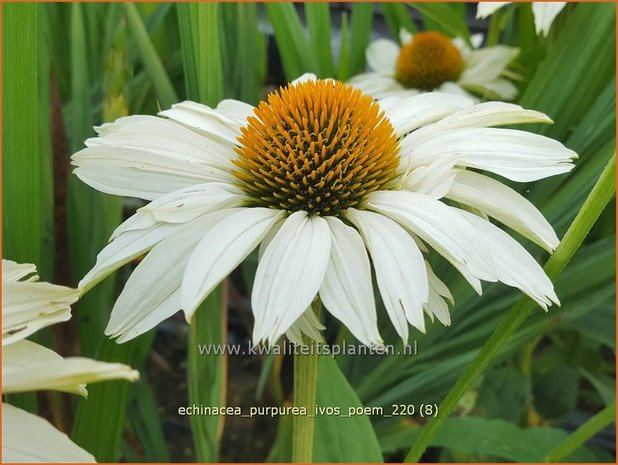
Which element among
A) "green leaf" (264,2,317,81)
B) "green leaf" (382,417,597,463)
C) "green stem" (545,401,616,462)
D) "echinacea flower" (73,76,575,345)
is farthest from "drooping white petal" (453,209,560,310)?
"green leaf" (264,2,317,81)

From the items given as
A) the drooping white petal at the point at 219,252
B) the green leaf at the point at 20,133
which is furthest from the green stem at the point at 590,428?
the green leaf at the point at 20,133

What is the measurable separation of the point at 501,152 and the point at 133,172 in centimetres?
17

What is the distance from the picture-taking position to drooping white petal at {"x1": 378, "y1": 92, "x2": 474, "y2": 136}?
0.32 m

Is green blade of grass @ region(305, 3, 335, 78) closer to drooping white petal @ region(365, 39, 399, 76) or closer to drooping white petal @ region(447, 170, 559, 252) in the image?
drooping white petal @ region(365, 39, 399, 76)

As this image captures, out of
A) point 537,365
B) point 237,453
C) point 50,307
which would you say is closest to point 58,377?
point 50,307

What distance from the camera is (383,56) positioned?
73 cm

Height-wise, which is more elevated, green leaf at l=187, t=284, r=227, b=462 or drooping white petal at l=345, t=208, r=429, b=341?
drooping white petal at l=345, t=208, r=429, b=341

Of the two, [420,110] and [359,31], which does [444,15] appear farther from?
[420,110]

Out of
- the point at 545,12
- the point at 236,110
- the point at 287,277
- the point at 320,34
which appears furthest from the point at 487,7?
the point at 287,277

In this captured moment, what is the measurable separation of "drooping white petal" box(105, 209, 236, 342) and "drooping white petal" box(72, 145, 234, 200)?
40 mm

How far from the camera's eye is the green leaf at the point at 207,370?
0.41m

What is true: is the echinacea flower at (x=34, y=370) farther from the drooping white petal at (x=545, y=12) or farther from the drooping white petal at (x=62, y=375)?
the drooping white petal at (x=545, y=12)

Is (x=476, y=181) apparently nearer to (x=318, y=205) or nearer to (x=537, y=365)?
(x=318, y=205)

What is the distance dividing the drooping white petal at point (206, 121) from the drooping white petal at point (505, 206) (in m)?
0.11
